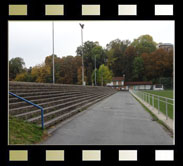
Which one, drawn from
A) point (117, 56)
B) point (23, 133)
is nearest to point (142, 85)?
point (117, 56)

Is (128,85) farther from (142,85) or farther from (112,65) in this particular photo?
(112,65)

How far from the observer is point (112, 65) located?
68000 mm

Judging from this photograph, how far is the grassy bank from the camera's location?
4.24m

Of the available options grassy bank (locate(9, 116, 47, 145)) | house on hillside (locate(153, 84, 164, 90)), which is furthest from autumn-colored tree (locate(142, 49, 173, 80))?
grassy bank (locate(9, 116, 47, 145))

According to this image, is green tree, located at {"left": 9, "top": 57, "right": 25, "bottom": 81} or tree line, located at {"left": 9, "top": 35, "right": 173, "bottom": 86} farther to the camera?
tree line, located at {"left": 9, "top": 35, "right": 173, "bottom": 86}

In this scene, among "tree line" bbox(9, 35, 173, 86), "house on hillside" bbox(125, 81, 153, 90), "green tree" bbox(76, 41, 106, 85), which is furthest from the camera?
"house on hillside" bbox(125, 81, 153, 90)

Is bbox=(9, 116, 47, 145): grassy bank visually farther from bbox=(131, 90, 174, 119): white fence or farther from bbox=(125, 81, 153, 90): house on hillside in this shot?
bbox=(125, 81, 153, 90): house on hillside

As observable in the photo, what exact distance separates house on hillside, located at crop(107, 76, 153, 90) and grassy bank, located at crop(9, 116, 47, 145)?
59925 mm

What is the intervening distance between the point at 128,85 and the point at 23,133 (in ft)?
218

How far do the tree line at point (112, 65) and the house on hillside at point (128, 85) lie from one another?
4.92ft

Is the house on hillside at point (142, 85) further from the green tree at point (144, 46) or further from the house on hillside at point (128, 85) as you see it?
the green tree at point (144, 46)

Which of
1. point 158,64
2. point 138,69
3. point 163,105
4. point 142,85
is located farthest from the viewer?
point 142,85
